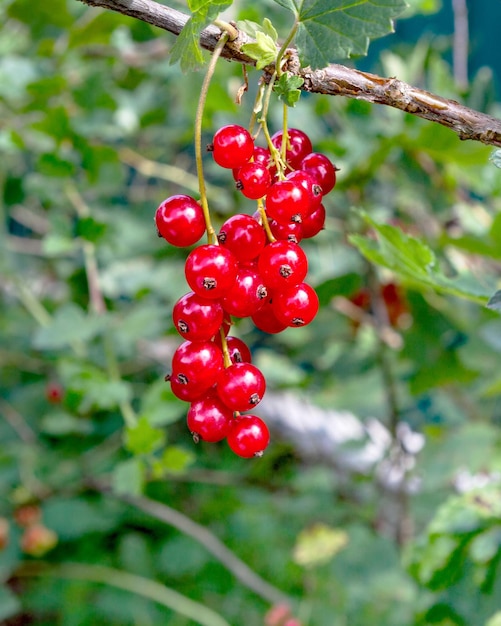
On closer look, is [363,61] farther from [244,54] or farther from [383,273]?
[244,54]

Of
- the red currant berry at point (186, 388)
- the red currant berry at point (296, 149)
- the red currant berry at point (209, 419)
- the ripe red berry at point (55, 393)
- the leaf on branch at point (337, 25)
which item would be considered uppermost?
the leaf on branch at point (337, 25)

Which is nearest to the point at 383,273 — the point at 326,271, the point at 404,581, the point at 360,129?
the point at 326,271

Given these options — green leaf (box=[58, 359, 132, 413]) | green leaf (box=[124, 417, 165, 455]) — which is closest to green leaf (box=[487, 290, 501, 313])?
green leaf (box=[124, 417, 165, 455])

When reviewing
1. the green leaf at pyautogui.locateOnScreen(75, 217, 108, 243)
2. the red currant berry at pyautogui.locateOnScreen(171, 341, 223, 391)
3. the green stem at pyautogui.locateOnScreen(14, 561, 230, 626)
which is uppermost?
the red currant berry at pyautogui.locateOnScreen(171, 341, 223, 391)

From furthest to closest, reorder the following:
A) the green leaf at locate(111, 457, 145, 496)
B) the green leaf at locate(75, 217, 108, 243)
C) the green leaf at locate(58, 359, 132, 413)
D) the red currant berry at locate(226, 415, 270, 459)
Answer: the green leaf at locate(75, 217, 108, 243) < the green leaf at locate(58, 359, 132, 413) < the green leaf at locate(111, 457, 145, 496) < the red currant berry at locate(226, 415, 270, 459)

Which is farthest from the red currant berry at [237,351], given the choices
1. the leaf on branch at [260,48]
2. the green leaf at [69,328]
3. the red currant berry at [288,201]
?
the green leaf at [69,328]

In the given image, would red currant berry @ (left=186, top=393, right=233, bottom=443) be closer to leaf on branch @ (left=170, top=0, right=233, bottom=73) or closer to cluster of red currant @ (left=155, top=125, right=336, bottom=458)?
cluster of red currant @ (left=155, top=125, right=336, bottom=458)

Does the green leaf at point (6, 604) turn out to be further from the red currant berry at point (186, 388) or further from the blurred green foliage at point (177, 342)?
the red currant berry at point (186, 388)

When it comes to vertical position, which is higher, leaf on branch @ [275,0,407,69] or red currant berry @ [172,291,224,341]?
leaf on branch @ [275,0,407,69]
